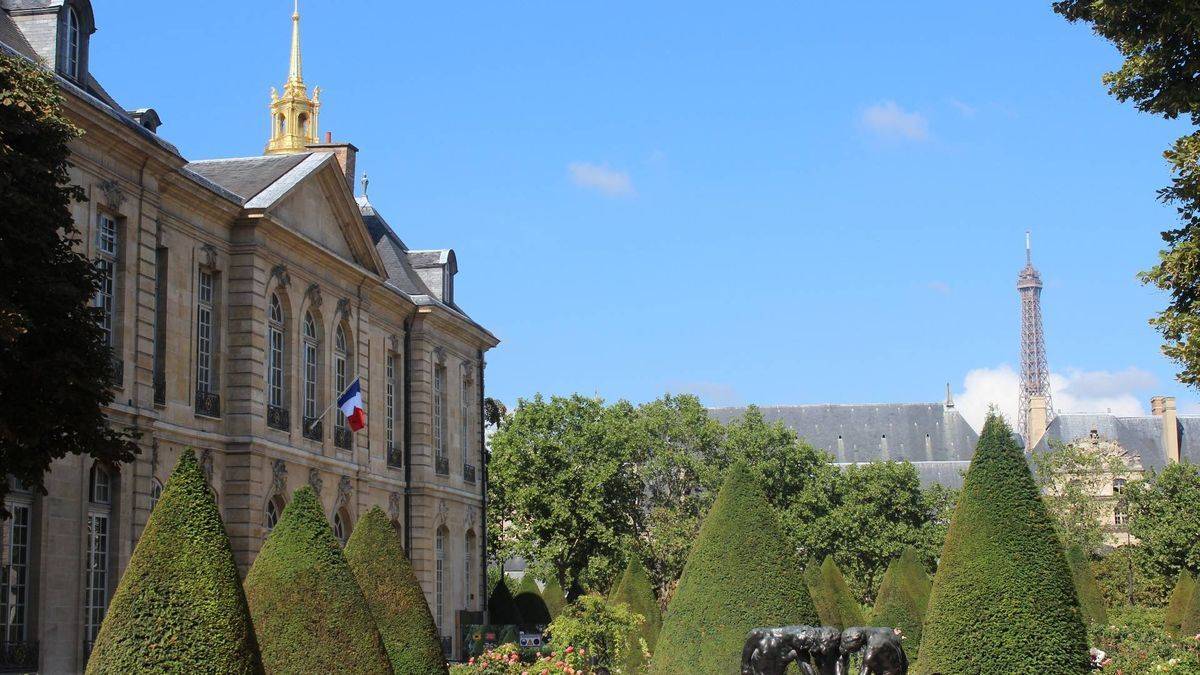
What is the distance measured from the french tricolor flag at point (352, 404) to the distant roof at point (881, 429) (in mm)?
58811

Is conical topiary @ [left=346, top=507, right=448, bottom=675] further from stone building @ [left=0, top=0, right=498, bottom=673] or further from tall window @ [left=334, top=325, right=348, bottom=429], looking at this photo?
tall window @ [left=334, top=325, right=348, bottom=429]

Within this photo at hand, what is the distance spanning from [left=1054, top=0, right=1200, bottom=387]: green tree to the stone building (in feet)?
46.4

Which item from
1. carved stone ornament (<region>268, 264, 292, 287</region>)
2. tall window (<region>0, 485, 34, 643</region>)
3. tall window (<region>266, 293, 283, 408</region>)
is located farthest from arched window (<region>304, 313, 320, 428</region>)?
tall window (<region>0, 485, 34, 643</region>)

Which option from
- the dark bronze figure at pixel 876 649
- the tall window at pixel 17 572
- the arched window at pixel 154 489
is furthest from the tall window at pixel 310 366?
the dark bronze figure at pixel 876 649

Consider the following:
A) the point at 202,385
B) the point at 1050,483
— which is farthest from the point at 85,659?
the point at 1050,483

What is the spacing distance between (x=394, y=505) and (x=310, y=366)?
6.06 meters

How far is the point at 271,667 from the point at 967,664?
25.5 feet

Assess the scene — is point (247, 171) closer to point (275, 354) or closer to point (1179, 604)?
point (275, 354)

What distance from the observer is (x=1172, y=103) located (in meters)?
19.1

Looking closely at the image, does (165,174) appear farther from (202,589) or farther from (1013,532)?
(1013,532)

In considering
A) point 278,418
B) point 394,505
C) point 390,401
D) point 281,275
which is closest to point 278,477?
point 278,418

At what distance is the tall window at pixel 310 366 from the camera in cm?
3344

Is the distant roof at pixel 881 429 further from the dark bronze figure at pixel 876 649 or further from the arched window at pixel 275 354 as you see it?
the dark bronze figure at pixel 876 649

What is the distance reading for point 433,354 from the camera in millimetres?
41469
